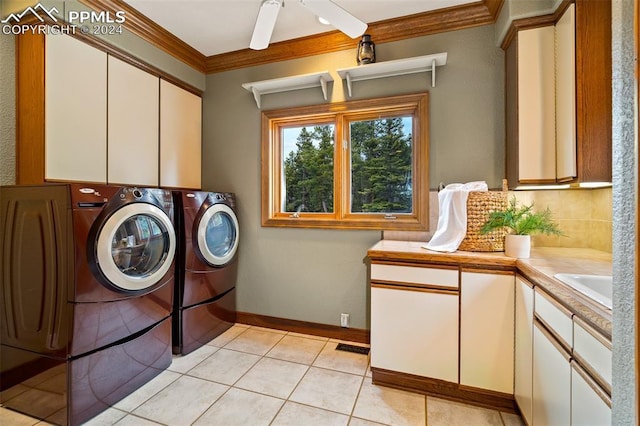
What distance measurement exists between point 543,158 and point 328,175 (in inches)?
61.5

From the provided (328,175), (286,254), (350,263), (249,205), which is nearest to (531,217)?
(350,263)

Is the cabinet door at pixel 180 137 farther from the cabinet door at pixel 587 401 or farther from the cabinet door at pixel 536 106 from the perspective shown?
the cabinet door at pixel 587 401

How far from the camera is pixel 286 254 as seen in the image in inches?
105

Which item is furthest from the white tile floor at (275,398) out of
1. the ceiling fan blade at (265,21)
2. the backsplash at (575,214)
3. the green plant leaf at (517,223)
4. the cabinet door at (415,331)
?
the ceiling fan blade at (265,21)

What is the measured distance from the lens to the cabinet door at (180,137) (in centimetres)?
→ 255

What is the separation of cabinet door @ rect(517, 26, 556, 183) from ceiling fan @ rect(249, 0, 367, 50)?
106 centimetres

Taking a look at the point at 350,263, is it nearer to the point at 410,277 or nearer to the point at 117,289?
the point at 410,277

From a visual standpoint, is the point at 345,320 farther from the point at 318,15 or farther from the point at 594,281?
the point at 318,15

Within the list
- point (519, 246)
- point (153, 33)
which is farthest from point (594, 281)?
point (153, 33)

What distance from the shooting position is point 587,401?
88cm

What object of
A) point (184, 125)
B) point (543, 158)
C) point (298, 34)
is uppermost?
point (298, 34)

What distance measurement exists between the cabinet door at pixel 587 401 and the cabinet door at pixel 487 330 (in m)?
0.63

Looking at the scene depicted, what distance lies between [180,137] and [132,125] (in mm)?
470

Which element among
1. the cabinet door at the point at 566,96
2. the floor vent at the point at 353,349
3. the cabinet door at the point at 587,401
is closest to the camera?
the cabinet door at the point at 587,401
